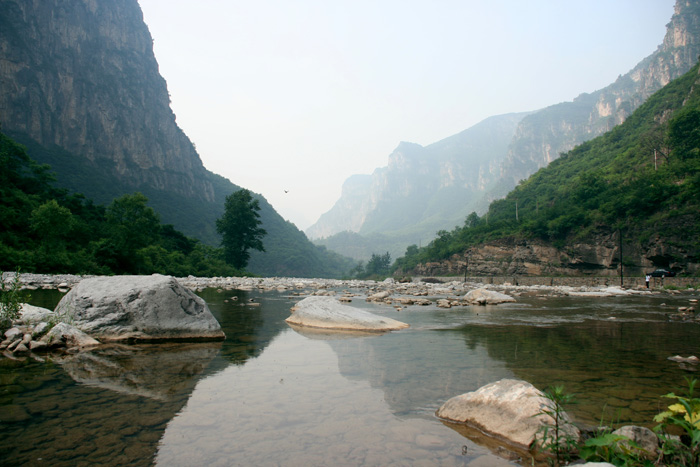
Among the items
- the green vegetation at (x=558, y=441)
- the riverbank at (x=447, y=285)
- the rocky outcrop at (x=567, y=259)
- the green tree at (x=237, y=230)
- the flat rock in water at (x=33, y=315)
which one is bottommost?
the riverbank at (x=447, y=285)

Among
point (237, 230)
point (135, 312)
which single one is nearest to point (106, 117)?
point (237, 230)

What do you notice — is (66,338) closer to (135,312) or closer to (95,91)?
(135,312)

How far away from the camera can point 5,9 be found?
75.9m

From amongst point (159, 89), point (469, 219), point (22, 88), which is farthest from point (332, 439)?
point (159, 89)

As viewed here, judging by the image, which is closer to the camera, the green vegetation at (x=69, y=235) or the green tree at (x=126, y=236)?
the green vegetation at (x=69, y=235)

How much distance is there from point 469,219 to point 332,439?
326 ft

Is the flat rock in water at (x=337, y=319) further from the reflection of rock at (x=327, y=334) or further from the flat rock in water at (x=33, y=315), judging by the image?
the flat rock in water at (x=33, y=315)

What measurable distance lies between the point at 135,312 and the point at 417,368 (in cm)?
653

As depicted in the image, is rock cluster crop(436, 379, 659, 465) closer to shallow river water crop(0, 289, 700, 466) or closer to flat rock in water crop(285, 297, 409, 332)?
shallow river water crop(0, 289, 700, 466)

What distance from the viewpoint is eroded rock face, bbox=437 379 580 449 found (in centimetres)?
369

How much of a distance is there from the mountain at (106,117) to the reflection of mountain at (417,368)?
82477mm

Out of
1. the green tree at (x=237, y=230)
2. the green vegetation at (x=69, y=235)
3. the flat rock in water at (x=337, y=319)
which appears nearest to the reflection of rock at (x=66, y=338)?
the flat rock in water at (x=337, y=319)

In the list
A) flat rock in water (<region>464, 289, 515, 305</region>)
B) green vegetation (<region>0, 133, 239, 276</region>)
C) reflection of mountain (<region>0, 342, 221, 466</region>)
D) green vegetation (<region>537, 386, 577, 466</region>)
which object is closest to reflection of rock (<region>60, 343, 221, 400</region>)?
reflection of mountain (<region>0, 342, 221, 466</region>)

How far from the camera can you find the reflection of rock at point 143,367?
512cm
